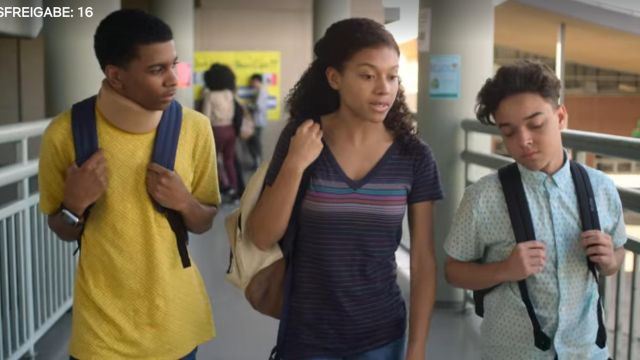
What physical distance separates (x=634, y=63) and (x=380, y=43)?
33.3m

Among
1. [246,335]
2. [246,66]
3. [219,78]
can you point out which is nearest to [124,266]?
[246,335]

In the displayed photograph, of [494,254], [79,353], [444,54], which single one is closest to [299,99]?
[494,254]

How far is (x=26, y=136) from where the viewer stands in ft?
15.1

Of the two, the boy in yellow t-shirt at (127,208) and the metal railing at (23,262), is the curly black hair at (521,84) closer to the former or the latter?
the boy in yellow t-shirt at (127,208)

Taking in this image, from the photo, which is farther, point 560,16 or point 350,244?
point 560,16

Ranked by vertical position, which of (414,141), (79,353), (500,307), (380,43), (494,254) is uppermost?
(380,43)

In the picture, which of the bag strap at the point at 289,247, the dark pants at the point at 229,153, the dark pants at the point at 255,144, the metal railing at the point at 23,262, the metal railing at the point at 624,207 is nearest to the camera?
the bag strap at the point at 289,247

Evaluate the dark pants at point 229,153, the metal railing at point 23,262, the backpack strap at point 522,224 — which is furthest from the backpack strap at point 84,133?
the dark pants at point 229,153

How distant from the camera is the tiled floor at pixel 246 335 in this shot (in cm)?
495

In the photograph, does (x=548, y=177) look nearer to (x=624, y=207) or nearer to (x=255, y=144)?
(x=624, y=207)

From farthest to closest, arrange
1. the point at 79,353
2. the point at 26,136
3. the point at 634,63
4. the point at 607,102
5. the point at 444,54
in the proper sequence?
the point at 607,102 → the point at 634,63 → the point at 444,54 → the point at 26,136 → the point at 79,353

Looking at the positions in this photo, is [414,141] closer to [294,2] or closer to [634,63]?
[294,2]

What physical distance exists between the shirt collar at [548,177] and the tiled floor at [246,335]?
2936 mm

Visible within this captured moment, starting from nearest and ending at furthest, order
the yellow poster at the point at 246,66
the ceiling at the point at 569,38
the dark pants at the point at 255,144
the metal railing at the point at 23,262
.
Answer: the metal railing at the point at 23,262 < the dark pants at the point at 255,144 < the yellow poster at the point at 246,66 < the ceiling at the point at 569,38
